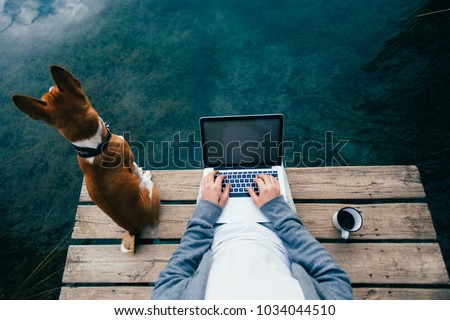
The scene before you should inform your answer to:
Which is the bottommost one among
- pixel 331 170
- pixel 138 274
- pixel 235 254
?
pixel 138 274

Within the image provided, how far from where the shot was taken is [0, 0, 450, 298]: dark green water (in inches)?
90.4

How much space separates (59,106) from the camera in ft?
3.95

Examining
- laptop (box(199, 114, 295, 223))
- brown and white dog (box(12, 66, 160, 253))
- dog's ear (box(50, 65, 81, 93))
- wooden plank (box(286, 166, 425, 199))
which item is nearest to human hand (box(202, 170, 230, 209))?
laptop (box(199, 114, 295, 223))

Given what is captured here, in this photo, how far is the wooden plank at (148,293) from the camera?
1.33m

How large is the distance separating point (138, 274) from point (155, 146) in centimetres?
131

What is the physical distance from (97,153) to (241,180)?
732 mm

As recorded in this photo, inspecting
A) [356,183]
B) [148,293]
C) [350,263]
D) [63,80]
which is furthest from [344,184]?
[63,80]

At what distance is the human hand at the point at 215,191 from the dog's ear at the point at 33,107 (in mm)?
771

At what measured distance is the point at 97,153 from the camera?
131cm

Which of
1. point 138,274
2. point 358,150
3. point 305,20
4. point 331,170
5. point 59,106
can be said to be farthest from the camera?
point 305,20

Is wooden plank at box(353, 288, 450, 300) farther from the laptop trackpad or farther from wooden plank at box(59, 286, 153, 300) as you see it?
wooden plank at box(59, 286, 153, 300)

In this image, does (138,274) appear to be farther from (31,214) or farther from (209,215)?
(31,214)

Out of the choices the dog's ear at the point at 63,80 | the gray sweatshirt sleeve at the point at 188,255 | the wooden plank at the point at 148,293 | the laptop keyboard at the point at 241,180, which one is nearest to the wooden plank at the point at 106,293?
the wooden plank at the point at 148,293

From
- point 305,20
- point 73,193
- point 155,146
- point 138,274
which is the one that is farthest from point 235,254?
point 305,20
